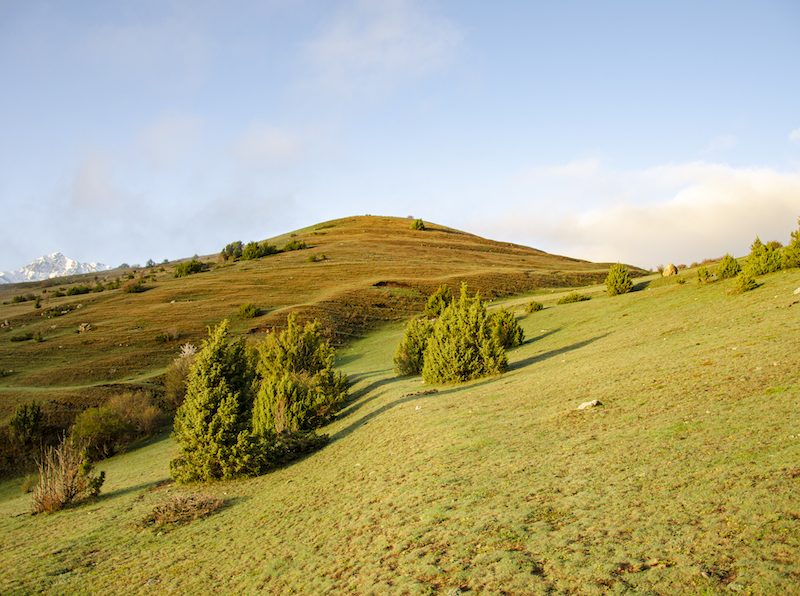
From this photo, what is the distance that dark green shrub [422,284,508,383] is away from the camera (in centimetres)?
2027

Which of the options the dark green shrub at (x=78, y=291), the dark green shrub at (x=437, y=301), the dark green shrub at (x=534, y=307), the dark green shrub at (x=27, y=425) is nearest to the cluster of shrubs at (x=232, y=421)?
the dark green shrub at (x=27, y=425)

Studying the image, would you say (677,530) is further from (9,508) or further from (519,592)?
(9,508)

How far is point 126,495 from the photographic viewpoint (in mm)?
14195

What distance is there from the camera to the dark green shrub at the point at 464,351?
20.3 metres

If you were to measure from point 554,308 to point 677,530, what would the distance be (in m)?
30.9

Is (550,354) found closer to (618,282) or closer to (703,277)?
(703,277)

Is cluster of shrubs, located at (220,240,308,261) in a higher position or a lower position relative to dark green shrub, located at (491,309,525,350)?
higher

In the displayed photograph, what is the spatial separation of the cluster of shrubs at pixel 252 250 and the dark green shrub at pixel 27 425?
170 feet

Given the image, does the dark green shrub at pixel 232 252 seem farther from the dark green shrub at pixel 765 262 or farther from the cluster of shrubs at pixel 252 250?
the dark green shrub at pixel 765 262

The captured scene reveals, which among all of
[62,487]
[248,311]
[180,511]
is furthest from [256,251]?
[180,511]

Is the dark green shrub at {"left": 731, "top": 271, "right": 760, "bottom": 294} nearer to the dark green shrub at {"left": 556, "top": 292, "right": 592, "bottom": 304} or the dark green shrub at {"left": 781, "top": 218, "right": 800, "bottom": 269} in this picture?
the dark green shrub at {"left": 781, "top": 218, "right": 800, "bottom": 269}

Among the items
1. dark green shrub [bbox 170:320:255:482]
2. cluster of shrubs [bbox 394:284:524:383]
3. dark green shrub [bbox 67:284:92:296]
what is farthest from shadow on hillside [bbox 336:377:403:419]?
dark green shrub [bbox 67:284:92:296]

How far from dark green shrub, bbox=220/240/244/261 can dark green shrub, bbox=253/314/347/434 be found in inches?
2232

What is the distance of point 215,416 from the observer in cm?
1425
